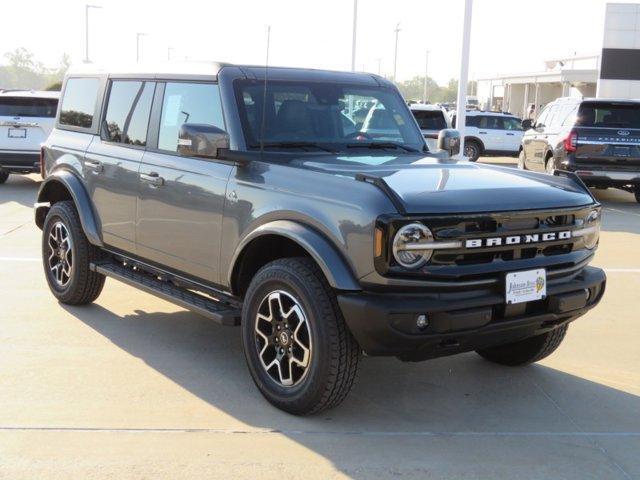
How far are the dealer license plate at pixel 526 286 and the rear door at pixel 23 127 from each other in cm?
1210

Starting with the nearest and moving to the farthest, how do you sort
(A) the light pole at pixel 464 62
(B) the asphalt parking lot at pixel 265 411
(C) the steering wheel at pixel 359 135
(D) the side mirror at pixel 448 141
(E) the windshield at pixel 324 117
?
(B) the asphalt parking lot at pixel 265 411 < (E) the windshield at pixel 324 117 < (C) the steering wheel at pixel 359 135 < (D) the side mirror at pixel 448 141 < (A) the light pole at pixel 464 62

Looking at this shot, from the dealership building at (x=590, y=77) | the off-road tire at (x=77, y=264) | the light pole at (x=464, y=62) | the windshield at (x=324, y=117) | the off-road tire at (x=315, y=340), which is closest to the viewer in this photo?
the off-road tire at (x=315, y=340)

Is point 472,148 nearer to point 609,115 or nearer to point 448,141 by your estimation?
point 609,115

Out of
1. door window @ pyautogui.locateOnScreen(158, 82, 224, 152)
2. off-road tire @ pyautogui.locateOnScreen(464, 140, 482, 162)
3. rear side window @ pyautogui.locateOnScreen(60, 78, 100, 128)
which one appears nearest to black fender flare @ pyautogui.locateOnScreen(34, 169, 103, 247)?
rear side window @ pyautogui.locateOnScreen(60, 78, 100, 128)

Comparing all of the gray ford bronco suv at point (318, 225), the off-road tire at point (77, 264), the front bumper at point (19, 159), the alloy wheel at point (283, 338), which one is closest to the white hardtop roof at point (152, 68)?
the gray ford bronco suv at point (318, 225)

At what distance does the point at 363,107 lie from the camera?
5.67m

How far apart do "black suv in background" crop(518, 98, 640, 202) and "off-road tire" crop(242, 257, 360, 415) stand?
10.5 m

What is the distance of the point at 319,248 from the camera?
4094 mm

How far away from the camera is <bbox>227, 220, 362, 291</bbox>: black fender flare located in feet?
13.1

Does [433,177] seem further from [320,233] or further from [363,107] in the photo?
[363,107]

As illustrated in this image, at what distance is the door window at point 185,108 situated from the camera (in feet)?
16.9

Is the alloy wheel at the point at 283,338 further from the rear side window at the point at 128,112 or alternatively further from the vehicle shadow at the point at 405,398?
the rear side window at the point at 128,112

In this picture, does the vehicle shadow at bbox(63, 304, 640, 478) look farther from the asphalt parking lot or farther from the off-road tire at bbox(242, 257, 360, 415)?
the off-road tire at bbox(242, 257, 360, 415)

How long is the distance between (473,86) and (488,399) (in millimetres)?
165168
